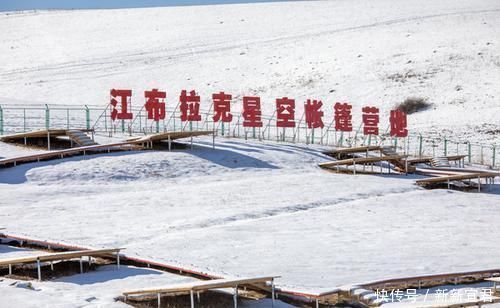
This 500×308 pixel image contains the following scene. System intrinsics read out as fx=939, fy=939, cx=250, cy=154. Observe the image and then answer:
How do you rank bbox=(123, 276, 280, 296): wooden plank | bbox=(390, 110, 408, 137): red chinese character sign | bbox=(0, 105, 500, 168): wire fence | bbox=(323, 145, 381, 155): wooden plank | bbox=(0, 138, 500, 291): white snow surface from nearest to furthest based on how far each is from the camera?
1. bbox=(123, 276, 280, 296): wooden plank
2. bbox=(0, 138, 500, 291): white snow surface
3. bbox=(323, 145, 381, 155): wooden plank
4. bbox=(390, 110, 408, 137): red chinese character sign
5. bbox=(0, 105, 500, 168): wire fence

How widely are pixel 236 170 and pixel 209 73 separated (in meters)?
41.2

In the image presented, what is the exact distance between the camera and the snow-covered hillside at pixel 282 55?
67500mm

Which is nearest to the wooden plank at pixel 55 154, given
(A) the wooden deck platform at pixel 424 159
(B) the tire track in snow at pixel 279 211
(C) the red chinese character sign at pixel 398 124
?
(B) the tire track in snow at pixel 279 211

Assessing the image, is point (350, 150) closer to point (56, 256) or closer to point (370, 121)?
point (370, 121)

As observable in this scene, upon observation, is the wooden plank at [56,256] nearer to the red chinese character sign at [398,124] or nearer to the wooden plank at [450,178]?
the wooden plank at [450,178]

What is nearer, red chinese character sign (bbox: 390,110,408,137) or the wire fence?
red chinese character sign (bbox: 390,110,408,137)

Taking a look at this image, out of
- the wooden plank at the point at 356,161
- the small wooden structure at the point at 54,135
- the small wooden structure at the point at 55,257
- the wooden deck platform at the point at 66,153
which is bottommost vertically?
the small wooden structure at the point at 55,257

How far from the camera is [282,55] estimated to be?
8044 cm

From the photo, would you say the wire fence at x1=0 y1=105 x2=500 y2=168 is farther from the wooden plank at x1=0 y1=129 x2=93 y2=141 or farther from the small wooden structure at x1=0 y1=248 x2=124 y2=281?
the small wooden structure at x1=0 y1=248 x2=124 y2=281

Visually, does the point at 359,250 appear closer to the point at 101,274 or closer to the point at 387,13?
the point at 101,274

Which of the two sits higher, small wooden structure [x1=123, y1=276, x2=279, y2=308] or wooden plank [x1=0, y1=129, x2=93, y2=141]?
wooden plank [x1=0, y1=129, x2=93, y2=141]

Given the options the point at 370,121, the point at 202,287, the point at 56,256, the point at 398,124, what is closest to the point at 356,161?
the point at 398,124

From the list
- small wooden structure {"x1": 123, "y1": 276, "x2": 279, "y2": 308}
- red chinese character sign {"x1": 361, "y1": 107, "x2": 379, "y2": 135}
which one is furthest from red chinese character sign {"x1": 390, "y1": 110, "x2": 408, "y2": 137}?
small wooden structure {"x1": 123, "y1": 276, "x2": 279, "y2": 308}

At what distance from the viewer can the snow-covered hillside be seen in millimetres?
67500
